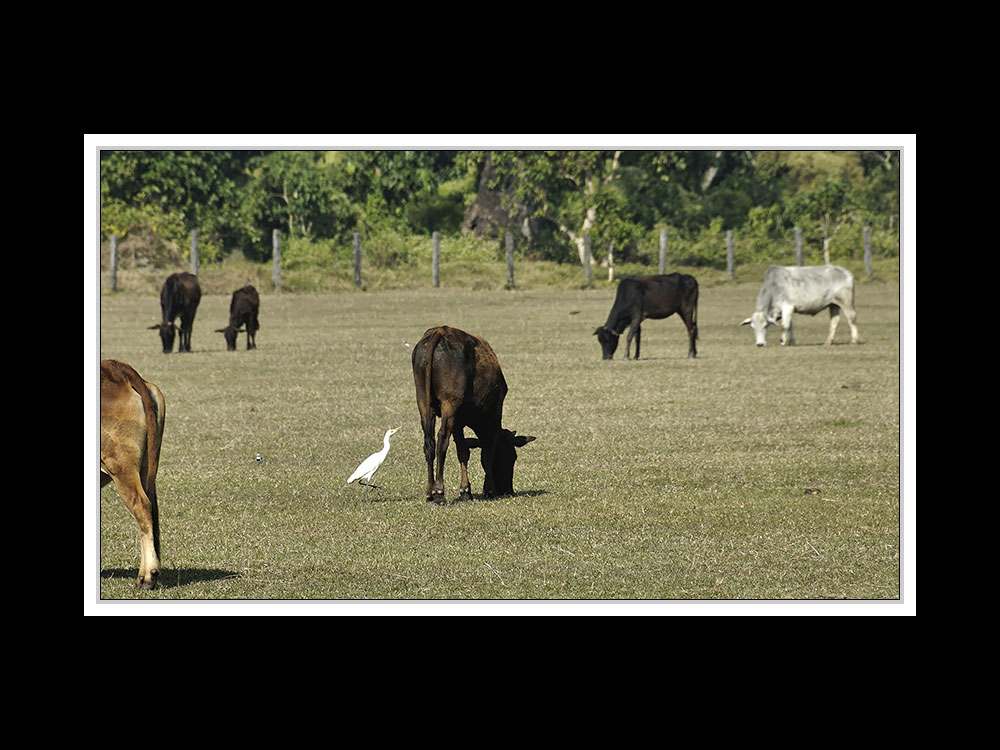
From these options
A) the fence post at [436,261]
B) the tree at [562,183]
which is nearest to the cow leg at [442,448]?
the tree at [562,183]

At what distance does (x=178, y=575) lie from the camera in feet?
33.7

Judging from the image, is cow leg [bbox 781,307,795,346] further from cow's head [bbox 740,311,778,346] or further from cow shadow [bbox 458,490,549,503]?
cow shadow [bbox 458,490,549,503]

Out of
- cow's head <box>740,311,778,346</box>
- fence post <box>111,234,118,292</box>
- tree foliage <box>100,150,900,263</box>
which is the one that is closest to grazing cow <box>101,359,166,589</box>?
tree foliage <box>100,150,900,263</box>

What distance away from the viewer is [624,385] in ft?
66.3

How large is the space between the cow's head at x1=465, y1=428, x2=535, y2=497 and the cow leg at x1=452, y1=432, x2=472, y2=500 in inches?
8.2

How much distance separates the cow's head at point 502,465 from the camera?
42.4 ft

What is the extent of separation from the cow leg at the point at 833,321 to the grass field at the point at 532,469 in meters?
0.48

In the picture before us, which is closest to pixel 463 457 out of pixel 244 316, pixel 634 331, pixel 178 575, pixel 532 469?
pixel 532 469

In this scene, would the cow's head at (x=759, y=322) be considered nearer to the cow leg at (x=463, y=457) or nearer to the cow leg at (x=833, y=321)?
the cow leg at (x=833, y=321)

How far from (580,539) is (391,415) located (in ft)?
20.2

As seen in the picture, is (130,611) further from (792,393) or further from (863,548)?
(792,393)

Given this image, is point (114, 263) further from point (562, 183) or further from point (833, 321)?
point (833, 321)

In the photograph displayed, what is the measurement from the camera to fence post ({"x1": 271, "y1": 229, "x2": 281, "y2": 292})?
20656 mm

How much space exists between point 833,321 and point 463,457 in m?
15.3
